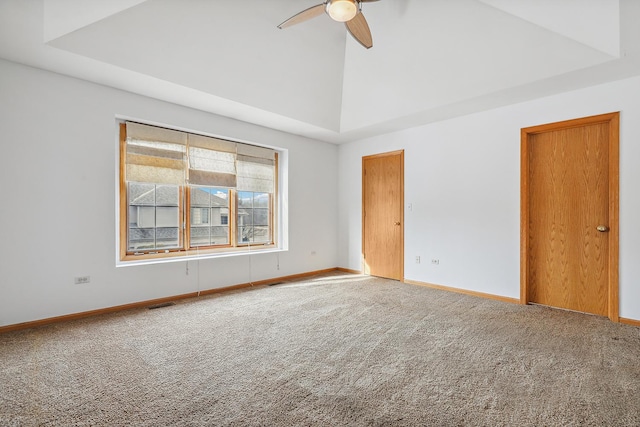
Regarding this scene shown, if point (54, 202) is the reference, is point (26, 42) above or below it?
above

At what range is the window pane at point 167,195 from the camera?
13.3 feet

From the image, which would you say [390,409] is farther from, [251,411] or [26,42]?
[26,42]

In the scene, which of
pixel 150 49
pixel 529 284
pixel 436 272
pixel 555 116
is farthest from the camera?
pixel 436 272

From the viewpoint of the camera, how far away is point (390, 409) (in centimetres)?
179

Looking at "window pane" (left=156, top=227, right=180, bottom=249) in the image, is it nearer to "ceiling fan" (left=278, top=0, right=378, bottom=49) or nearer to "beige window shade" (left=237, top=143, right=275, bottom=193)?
Result: "beige window shade" (left=237, top=143, right=275, bottom=193)

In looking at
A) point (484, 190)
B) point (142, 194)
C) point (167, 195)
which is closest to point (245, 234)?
point (167, 195)

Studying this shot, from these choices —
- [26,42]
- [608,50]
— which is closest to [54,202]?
[26,42]

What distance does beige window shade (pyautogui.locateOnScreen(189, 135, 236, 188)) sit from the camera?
4.29m

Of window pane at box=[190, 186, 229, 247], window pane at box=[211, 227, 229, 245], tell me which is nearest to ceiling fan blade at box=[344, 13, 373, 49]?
window pane at box=[190, 186, 229, 247]

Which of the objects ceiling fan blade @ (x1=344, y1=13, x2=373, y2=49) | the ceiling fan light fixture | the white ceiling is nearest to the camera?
the ceiling fan light fixture

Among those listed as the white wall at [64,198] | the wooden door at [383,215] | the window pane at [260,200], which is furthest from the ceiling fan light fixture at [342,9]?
the window pane at [260,200]

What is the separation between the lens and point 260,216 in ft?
17.3

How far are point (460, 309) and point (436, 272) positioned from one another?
1061 mm

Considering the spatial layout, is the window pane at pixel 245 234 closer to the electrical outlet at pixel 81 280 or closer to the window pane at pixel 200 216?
the window pane at pixel 200 216
